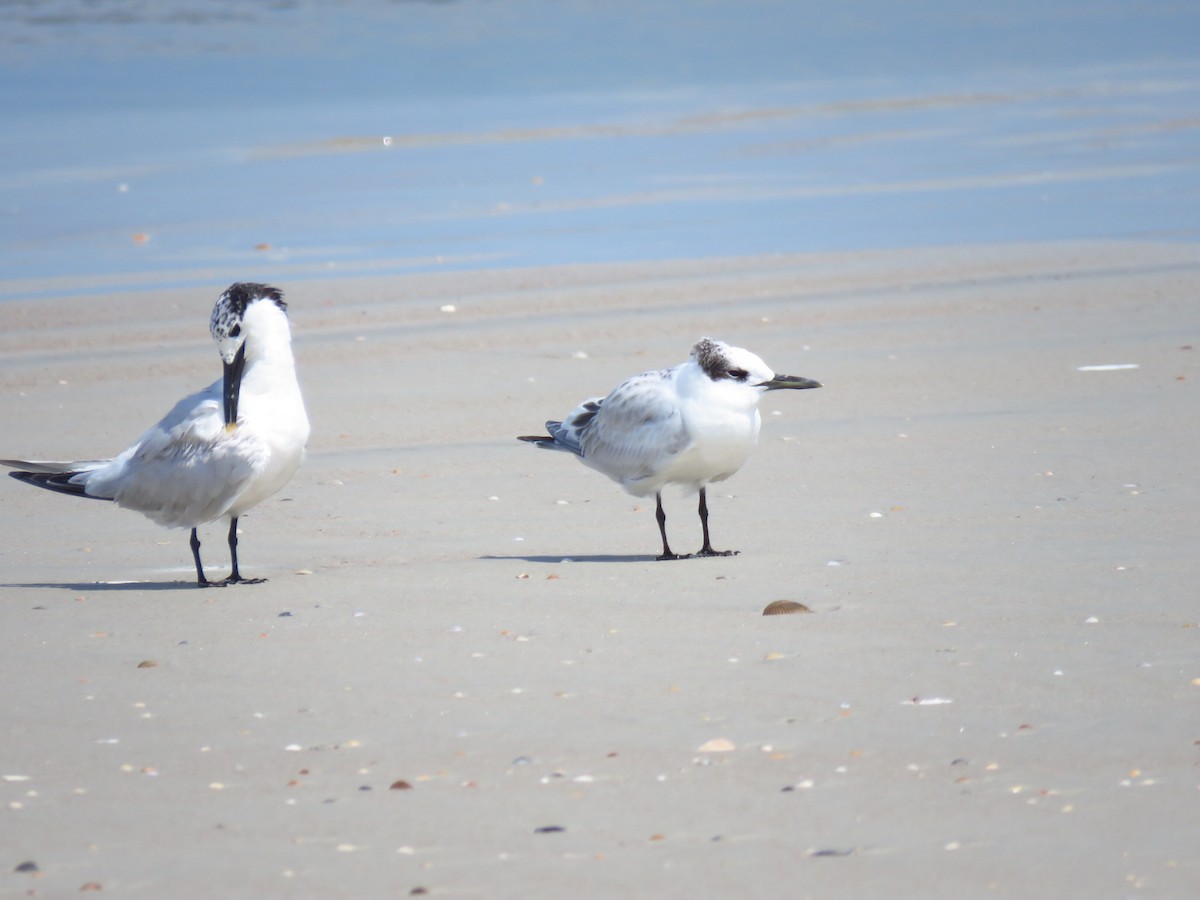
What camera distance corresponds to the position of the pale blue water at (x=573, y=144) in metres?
14.7

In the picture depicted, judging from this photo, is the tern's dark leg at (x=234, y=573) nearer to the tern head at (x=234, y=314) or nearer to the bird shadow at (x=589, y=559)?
the tern head at (x=234, y=314)

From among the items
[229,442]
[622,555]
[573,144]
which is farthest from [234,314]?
[573,144]

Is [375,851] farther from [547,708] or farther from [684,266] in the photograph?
[684,266]

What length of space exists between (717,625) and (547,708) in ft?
2.89

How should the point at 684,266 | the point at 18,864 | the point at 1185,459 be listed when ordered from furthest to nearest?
the point at 684,266, the point at 1185,459, the point at 18,864

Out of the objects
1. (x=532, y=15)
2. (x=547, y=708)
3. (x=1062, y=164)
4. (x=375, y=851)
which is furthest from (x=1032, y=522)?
(x=532, y=15)

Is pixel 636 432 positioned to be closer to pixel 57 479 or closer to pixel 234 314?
pixel 234 314

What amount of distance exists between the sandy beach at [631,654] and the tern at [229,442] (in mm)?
299

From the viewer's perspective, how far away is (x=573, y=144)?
21594 mm

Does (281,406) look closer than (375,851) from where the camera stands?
No

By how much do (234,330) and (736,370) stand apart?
177 cm

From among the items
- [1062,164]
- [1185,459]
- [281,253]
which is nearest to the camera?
[1185,459]

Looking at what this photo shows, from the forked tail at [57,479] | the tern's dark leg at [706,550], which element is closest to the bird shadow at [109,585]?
the forked tail at [57,479]

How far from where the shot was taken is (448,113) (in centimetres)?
2572
